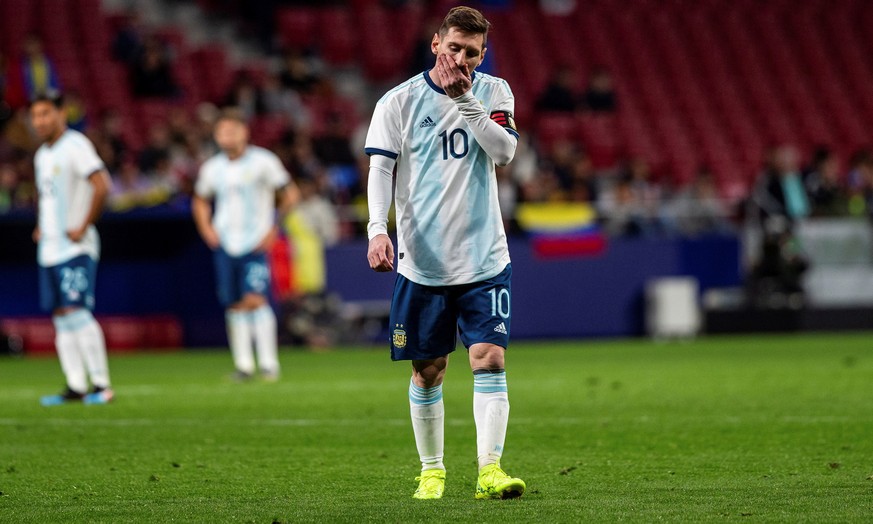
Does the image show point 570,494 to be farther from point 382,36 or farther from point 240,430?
point 382,36

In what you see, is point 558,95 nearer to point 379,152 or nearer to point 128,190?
point 128,190

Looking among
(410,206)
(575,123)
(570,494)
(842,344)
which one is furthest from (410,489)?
(575,123)

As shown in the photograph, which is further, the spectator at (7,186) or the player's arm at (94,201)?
the spectator at (7,186)

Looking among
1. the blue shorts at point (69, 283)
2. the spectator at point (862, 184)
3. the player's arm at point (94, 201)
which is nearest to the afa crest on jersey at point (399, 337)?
the player's arm at point (94, 201)

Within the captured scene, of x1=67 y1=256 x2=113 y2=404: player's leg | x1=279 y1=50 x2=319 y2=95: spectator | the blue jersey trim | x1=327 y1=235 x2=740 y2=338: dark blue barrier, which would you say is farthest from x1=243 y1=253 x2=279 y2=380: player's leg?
x1=279 y1=50 x2=319 y2=95: spectator

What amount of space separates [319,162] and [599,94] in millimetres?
6092

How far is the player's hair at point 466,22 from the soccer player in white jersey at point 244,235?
709cm

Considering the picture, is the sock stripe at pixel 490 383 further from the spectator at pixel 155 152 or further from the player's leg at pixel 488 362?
the spectator at pixel 155 152

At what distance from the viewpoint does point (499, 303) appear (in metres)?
5.81

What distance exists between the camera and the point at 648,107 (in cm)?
2608

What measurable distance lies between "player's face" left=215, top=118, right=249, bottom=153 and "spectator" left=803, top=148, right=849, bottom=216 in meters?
10.3

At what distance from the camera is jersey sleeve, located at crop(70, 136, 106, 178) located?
10156 millimetres

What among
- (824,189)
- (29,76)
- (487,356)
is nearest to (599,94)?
(824,189)

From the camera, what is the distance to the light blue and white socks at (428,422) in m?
5.92
